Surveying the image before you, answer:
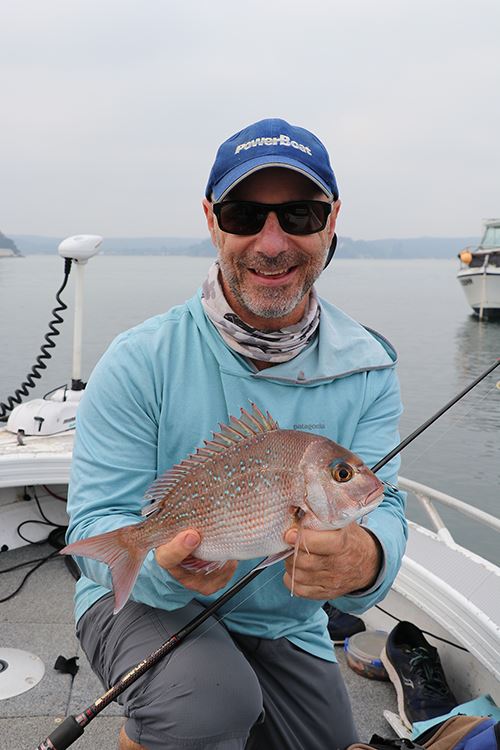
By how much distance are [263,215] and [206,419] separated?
69 cm

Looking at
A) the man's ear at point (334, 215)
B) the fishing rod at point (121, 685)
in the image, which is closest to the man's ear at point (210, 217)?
the man's ear at point (334, 215)

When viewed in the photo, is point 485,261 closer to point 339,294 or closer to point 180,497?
point 339,294

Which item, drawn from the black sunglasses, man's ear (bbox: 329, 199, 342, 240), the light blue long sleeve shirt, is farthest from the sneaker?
the black sunglasses

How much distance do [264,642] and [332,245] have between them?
4.77ft

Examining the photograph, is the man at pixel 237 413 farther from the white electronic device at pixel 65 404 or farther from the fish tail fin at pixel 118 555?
the white electronic device at pixel 65 404

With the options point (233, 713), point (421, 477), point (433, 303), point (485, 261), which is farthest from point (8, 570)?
point (433, 303)

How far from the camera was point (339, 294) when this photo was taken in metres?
45.6

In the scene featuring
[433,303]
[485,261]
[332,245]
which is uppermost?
[332,245]

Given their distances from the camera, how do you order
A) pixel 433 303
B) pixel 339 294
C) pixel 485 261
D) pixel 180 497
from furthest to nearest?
pixel 339 294, pixel 433 303, pixel 485 261, pixel 180 497

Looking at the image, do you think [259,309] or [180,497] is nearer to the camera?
[180,497]

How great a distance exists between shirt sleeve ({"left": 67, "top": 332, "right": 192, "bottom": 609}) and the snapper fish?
0.72 ft

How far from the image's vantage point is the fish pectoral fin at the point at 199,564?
1828mm

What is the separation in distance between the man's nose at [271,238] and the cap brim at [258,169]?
0.15 metres

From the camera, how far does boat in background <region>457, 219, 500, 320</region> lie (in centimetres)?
2761
